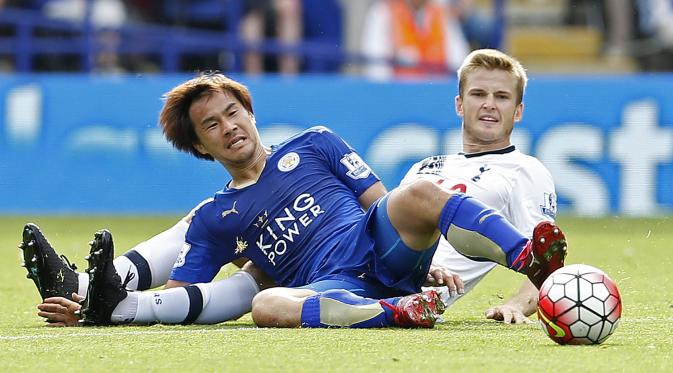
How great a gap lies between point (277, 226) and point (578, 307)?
5.90 feet

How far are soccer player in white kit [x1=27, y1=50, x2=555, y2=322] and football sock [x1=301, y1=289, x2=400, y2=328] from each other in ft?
2.22

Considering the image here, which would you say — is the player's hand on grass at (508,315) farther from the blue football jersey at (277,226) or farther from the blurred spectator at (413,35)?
the blurred spectator at (413,35)

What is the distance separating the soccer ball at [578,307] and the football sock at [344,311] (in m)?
0.81

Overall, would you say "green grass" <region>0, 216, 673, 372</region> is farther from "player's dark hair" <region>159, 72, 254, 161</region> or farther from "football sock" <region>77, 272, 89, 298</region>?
"player's dark hair" <region>159, 72, 254, 161</region>

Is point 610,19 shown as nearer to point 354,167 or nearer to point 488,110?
point 488,110

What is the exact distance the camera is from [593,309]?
5285 mm

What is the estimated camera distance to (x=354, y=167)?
6.91 m

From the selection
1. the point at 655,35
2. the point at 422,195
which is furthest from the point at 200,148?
the point at 655,35

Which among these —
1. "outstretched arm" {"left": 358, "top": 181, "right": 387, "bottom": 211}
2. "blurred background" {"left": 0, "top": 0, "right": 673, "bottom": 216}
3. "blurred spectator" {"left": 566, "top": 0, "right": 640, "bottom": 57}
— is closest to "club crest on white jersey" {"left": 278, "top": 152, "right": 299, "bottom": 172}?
"outstretched arm" {"left": 358, "top": 181, "right": 387, "bottom": 211}

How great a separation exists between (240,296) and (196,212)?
1.53 feet

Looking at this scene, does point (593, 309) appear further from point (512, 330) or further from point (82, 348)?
point (82, 348)

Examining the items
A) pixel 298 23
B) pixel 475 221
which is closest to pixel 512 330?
pixel 475 221

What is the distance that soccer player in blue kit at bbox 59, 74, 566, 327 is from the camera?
19.2 feet

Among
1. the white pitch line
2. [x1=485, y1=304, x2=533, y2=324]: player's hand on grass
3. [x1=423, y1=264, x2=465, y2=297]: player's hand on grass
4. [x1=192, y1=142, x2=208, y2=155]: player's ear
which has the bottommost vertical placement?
[x1=485, y1=304, x2=533, y2=324]: player's hand on grass
